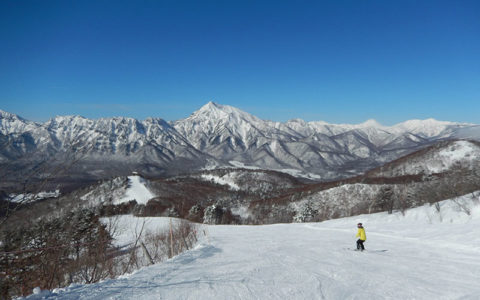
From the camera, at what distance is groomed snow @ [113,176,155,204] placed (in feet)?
519

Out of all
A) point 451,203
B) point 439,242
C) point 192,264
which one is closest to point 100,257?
point 192,264

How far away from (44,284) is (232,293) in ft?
17.1

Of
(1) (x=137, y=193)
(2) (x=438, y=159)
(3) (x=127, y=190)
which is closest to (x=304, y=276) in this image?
(1) (x=137, y=193)

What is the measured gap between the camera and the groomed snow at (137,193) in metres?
158

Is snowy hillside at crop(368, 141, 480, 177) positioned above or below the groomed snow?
above

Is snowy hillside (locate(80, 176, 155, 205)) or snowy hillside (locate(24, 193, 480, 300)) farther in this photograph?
snowy hillside (locate(80, 176, 155, 205))

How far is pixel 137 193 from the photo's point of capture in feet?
566

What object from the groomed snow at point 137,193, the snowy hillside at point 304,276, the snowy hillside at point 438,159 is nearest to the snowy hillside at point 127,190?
the groomed snow at point 137,193

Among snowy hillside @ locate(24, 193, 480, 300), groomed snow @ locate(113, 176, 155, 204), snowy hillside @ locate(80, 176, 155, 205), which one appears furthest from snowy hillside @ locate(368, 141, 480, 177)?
snowy hillside @ locate(24, 193, 480, 300)

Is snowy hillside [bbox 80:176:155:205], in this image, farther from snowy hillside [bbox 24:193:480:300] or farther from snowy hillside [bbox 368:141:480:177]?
snowy hillside [bbox 368:141:480:177]

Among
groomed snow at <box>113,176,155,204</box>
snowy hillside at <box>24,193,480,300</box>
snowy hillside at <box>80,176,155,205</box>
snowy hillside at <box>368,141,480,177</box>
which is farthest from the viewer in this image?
snowy hillside at <box>80,176,155,205</box>

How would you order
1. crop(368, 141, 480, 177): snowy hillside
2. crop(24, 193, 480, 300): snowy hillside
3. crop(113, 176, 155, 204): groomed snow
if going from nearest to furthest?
1. crop(24, 193, 480, 300): snowy hillside
2. crop(368, 141, 480, 177): snowy hillside
3. crop(113, 176, 155, 204): groomed snow

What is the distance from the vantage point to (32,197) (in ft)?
15.6

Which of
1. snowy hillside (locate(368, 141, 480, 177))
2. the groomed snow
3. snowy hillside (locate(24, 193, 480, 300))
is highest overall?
snowy hillside (locate(368, 141, 480, 177))
